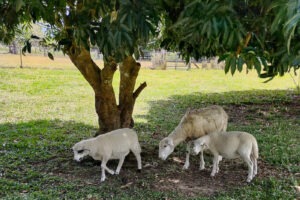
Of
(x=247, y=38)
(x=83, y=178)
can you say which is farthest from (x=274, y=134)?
(x=247, y=38)

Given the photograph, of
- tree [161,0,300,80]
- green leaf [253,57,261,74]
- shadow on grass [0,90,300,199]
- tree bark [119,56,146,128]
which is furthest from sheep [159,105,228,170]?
green leaf [253,57,261,74]

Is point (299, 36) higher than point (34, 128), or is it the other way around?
point (299, 36)

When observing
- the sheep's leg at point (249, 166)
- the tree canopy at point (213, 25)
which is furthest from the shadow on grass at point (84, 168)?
the tree canopy at point (213, 25)

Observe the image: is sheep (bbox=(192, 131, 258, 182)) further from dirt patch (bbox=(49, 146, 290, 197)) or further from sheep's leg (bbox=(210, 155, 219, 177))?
dirt patch (bbox=(49, 146, 290, 197))

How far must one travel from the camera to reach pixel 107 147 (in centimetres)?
460

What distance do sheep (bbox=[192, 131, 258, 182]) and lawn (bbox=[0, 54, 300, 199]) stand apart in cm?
26

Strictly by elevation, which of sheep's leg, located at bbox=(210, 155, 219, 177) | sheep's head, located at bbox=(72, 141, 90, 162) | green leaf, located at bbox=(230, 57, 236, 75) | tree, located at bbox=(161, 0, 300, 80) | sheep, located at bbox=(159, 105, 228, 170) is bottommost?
sheep's leg, located at bbox=(210, 155, 219, 177)

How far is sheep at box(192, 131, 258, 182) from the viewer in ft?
14.7

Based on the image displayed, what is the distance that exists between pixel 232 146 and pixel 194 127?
29.1 inches

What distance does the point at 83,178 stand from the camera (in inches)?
185

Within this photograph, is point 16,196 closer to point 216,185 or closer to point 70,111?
point 216,185

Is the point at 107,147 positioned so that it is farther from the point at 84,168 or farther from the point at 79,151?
the point at 84,168

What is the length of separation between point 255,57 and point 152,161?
3.53 m

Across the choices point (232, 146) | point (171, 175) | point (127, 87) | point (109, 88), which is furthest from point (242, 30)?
point (127, 87)
